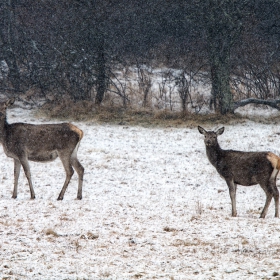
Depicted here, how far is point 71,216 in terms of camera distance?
9.20 m

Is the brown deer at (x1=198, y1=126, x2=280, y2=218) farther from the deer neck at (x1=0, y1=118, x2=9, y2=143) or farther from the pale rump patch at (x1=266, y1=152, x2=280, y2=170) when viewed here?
the deer neck at (x1=0, y1=118, x2=9, y2=143)

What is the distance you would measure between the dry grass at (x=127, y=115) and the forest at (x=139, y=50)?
0.60 metres

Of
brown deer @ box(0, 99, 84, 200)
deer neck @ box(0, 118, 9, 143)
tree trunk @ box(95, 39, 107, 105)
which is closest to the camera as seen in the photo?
brown deer @ box(0, 99, 84, 200)

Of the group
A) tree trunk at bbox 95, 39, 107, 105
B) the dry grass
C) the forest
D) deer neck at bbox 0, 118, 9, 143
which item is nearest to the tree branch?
the forest

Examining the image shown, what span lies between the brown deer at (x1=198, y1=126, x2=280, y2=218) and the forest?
35.8 feet

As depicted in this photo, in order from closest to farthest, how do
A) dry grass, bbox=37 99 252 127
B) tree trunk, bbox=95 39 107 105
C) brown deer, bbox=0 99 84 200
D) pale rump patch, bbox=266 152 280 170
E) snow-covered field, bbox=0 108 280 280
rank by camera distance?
snow-covered field, bbox=0 108 280 280 → pale rump patch, bbox=266 152 280 170 → brown deer, bbox=0 99 84 200 → dry grass, bbox=37 99 252 127 → tree trunk, bbox=95 39 107 105

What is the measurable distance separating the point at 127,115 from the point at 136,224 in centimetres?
1290

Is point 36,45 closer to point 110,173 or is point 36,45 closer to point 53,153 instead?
point 110,173

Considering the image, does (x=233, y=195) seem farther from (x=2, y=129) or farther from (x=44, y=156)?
(x=2, y=129)

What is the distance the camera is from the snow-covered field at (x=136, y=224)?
6.54m

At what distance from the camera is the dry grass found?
67.6 feet

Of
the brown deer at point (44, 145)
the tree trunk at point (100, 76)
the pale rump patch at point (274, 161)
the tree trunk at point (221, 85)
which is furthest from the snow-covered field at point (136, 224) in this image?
the tree trunk at point (100, 76)

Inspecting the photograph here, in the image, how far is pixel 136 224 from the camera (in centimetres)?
870

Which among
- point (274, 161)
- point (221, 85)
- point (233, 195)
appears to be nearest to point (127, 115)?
point (221, 85)
